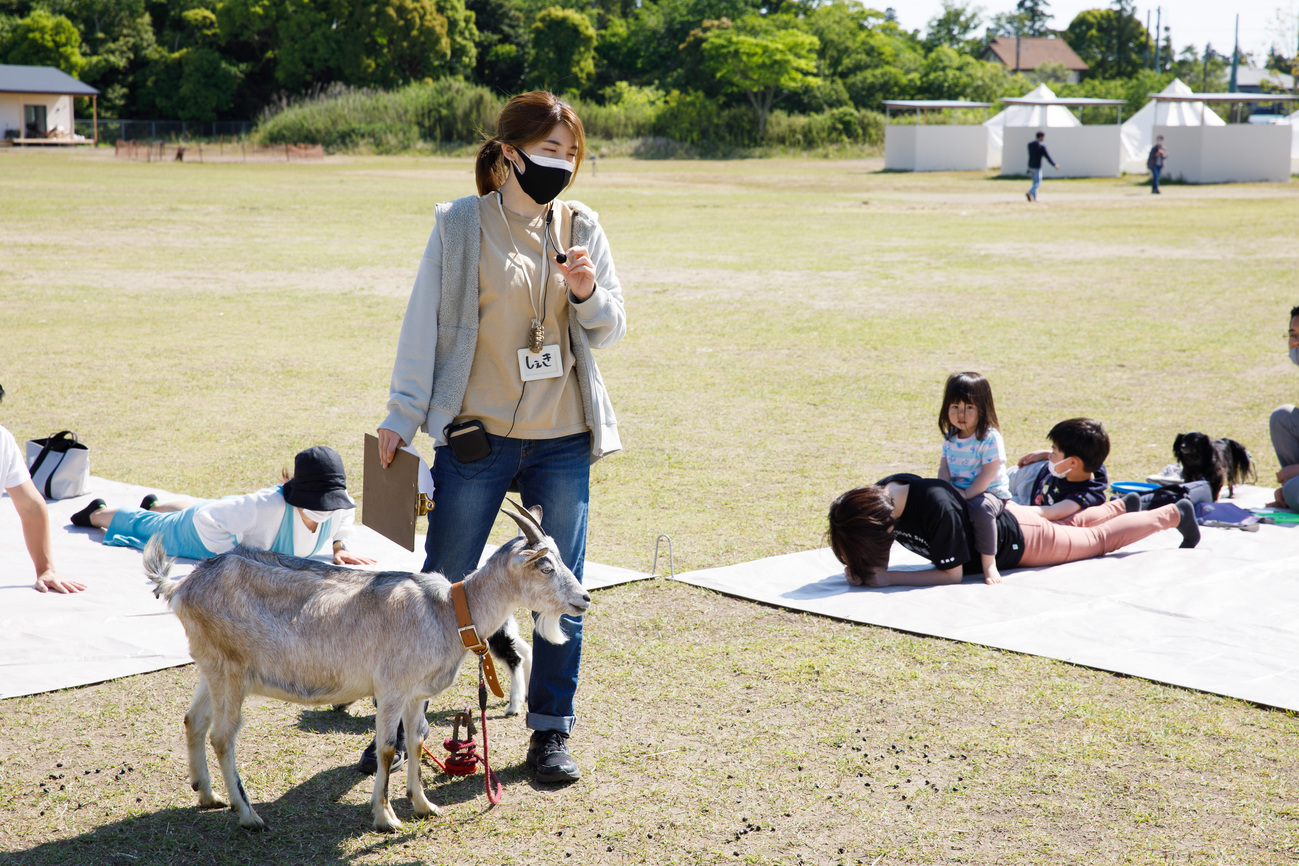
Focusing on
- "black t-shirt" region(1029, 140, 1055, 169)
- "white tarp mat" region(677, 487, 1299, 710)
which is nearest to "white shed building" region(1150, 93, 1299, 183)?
"black t-shirt" region(1029, 140, 1055, 169)

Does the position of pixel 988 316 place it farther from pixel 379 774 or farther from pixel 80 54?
pixel 80 54

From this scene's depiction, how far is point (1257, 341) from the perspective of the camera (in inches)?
515

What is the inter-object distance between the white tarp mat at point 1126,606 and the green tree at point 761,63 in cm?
6304

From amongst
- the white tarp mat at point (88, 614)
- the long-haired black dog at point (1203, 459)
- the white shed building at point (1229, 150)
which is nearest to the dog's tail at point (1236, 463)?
the long-haired black dog at point (1203, 459)

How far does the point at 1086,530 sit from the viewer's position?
643 cm

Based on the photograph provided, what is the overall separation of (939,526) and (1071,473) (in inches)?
55.3

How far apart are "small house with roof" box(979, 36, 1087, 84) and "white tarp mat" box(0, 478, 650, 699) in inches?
4714

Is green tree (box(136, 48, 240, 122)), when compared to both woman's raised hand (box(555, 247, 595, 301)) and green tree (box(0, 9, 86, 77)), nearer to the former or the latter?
green tree (box(0, 9, 86, 77))

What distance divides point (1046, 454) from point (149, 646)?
5.04 metres

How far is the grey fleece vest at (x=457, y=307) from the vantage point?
3.70 metres

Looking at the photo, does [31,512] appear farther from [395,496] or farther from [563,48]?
[563,48]

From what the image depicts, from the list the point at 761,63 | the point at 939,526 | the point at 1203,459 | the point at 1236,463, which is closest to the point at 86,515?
the point at 939,526

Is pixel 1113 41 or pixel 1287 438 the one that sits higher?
pixel 1113 41

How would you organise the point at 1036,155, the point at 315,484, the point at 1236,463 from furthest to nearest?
1. the point at 1036,155
2. the point at 1236,463
3. the point at 315,484
